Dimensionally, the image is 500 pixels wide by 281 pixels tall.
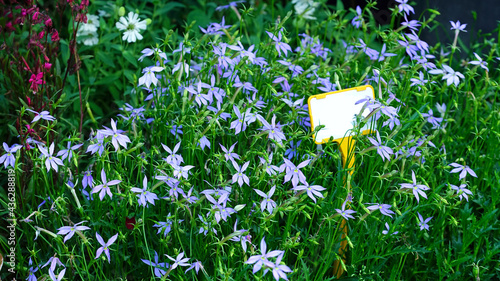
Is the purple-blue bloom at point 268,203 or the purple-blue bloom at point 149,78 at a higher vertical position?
the purple-blue bloom at point 149,78

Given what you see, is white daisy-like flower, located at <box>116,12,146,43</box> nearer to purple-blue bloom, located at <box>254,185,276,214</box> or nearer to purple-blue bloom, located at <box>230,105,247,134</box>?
purple-blue bloom, located at <box>230,105,247,134</box>

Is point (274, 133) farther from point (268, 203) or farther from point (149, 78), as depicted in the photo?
point (149, 78)

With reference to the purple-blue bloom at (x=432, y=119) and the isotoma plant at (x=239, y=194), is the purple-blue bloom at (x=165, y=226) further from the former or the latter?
the purple-blue bloom at (x=432, y=119)

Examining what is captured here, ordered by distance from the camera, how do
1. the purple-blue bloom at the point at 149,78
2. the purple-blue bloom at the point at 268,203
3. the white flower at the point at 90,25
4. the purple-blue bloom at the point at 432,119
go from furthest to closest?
the white flower at the point at 90,25 → the purple-blue bloom at the point at 432,119 → the purple-blue bloom at the point at 149,78 → the purple-blue bloom at the point at 268,203

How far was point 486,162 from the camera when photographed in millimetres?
2346

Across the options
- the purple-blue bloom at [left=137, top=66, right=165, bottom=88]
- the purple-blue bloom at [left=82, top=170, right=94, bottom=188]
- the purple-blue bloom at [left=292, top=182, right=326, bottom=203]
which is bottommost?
the purple-blue bloom at [left=82, top=170, right=94, bottom=188]

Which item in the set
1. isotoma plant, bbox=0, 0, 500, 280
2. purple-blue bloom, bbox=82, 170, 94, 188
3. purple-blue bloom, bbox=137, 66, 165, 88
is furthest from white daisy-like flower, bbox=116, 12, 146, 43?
purple-blue bloom, bbox=82, 170, 94, 188

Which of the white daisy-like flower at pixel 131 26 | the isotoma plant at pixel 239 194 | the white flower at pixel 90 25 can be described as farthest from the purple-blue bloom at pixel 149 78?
the white flower at pixel 90 25

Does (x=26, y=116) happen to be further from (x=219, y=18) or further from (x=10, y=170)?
(x=219, y=18)

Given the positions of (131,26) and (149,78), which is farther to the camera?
(131,26)

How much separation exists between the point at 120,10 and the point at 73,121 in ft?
1.93

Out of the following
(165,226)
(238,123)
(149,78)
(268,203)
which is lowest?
(165,226)

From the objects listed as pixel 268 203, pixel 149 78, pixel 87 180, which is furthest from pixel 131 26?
pixel 268 203

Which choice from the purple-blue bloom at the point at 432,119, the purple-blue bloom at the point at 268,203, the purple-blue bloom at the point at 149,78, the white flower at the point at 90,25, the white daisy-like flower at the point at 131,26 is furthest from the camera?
the white flower at the point at 90,25
